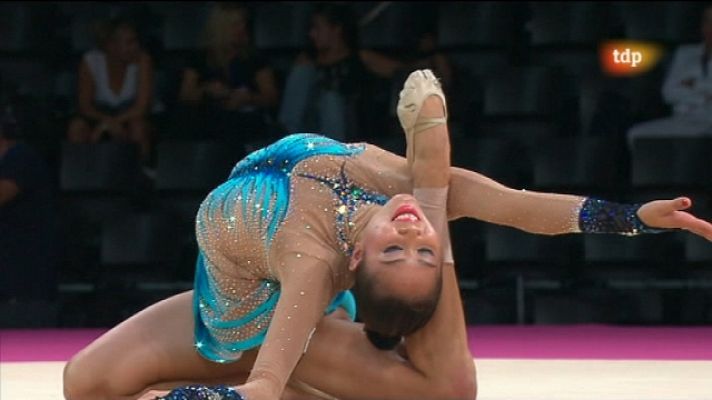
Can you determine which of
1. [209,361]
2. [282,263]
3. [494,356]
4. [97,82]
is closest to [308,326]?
[282,263]

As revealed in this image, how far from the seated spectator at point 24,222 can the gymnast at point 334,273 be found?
311 centimetres

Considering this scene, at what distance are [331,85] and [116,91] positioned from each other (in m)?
1.18

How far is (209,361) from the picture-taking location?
12.6 ft

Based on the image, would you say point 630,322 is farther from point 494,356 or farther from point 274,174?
point 274,174

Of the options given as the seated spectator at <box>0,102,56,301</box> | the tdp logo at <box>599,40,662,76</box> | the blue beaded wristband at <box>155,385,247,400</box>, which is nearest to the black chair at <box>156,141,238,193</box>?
the seated spectator at <box>0,102,56,301</box>

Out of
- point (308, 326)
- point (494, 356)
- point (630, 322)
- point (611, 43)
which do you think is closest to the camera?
point (308, 326)

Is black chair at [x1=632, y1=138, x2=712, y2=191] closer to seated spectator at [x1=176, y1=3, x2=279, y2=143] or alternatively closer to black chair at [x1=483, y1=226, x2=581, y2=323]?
black chair at [x1=483, y1=226, x2=581, y2=323]

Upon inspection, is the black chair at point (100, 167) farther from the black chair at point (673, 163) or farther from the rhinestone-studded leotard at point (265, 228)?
the rhinestone-studded leotard at point (265, 228)

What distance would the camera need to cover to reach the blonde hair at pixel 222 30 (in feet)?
23.6

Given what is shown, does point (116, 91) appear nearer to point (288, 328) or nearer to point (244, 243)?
point (244, 243)

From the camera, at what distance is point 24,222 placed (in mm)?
6906

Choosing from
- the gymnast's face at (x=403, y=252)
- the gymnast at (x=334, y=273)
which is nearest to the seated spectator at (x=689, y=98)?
the gymnast at (x=334, y=273)

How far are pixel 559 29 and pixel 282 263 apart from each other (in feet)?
14.7

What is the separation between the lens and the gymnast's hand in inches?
131
